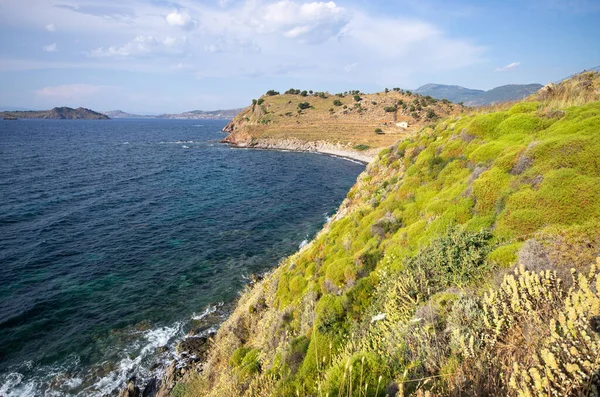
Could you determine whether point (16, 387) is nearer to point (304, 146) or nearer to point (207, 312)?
point (207, 312)

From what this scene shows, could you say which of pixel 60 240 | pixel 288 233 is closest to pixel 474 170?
pixel 288 233

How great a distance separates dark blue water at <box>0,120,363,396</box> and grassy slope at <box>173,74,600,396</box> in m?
7.55

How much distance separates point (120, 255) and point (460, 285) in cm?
Answer: 3045

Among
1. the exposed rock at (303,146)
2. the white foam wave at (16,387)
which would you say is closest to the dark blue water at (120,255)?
the white foam wave at (16,387)

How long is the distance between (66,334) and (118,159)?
68.9 m

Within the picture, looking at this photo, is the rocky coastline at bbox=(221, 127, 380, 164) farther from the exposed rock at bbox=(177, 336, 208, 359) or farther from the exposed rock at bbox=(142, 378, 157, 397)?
the exposed rock at bbox=(142, 378, 157, 397)

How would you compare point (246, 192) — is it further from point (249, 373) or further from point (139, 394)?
point (249, 373)

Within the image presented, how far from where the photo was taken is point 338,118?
126375 millimetres

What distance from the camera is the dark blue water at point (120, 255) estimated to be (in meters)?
17.9

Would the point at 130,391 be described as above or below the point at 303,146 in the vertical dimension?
below

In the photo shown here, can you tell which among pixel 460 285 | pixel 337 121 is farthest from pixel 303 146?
pixel 460 285

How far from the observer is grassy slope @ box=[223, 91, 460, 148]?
101 metres

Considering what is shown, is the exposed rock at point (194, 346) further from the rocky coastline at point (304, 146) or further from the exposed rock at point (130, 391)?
the rocky coastline at point (304, 146)

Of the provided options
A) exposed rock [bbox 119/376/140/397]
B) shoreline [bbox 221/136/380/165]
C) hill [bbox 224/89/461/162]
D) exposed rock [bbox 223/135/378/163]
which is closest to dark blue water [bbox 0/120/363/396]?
exposed rock [bbox 119/376/140/397]
